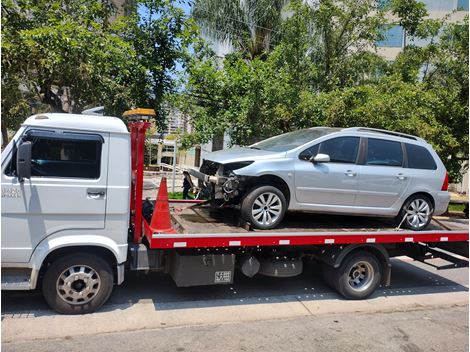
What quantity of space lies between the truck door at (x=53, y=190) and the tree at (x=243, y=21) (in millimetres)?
13942

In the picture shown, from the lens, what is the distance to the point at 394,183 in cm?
684

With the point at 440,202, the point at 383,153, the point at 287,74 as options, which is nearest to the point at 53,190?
the point at 383,153

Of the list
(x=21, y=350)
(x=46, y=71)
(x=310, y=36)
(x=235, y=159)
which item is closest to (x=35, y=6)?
(x=46, y=71)

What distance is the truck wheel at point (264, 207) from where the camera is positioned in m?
5.99

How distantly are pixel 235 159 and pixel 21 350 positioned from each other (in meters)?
3.32

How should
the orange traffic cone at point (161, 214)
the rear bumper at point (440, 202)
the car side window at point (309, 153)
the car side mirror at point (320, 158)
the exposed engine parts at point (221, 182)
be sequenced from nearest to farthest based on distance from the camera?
the orange traffic cone at point (161, 214) < the exposed engine parts at point (221, 182) < the car side mirror at point (320, 158) < the car side window at point (309, 153) < the rear bumper at point (440, 202)

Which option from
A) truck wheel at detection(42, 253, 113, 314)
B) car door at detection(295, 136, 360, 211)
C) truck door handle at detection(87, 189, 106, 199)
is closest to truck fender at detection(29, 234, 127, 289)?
truck wheel at detection(42, 253, 113, 314)

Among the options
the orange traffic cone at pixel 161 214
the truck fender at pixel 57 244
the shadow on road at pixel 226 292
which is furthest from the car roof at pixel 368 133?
the truck fender at pixel 57 244

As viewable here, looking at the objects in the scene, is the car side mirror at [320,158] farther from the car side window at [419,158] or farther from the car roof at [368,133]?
the car side window at [419,158]

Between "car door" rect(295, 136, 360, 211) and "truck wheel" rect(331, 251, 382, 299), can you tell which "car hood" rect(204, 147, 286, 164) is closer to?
"car door" rect(295, 136, 360, 211)

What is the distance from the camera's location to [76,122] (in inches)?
205

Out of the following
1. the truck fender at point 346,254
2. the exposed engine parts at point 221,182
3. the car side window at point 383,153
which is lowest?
the truck fender at point 346,254

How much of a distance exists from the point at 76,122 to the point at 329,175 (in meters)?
3.47

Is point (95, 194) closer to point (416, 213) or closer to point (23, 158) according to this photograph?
point (23, 158)
